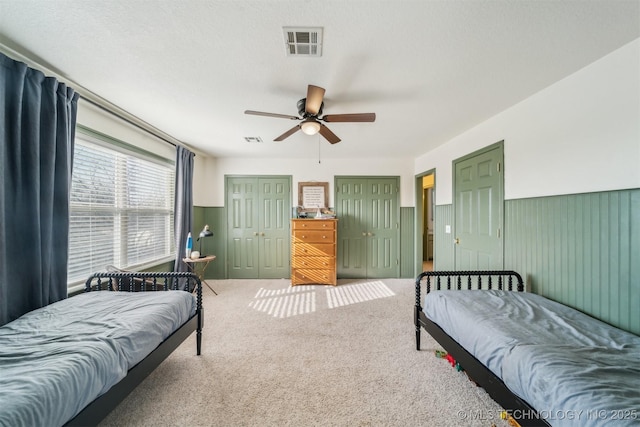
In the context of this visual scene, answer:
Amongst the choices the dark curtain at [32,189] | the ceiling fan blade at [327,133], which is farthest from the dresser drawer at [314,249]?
the dark curtain at [32,189]

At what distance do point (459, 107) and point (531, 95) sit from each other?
57 centimetres

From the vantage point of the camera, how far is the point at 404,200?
174 inches

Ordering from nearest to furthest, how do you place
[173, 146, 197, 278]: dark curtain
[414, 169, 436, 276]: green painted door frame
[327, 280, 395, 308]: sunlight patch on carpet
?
1. [327, 280, 395, 308]: sunlight patch on carpet
2. [173, 146, 197, 278]: dark curtain
3. [414, 169, 436, 276]: green painted door frame

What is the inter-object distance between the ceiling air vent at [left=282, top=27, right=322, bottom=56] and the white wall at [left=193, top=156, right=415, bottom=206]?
2897mm

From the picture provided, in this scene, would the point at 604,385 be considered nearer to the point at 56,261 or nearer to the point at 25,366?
the point at 25,366

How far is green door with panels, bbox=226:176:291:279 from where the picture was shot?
4.42m

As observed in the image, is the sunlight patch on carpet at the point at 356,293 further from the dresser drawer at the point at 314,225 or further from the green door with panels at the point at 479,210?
the green door with panels at the point at 479,210

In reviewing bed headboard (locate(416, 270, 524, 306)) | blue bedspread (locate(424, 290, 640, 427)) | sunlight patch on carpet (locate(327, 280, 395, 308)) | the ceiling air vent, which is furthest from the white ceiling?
sunlight patch on carpet (locate(327, 280, 395, 308))

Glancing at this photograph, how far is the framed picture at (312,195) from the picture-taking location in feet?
14.5

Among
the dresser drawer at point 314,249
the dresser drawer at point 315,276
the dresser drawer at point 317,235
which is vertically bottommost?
the dresser drawer at point 315,276

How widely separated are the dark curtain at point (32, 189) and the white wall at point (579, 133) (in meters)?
4.05

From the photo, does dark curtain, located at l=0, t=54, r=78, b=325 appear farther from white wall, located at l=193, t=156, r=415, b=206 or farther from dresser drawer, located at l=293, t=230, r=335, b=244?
dresser drawer, located at l=293, t=230, r=335, b=244

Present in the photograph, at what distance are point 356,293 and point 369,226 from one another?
4.46 ft

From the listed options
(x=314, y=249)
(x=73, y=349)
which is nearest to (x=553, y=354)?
(x=73, y=349)
